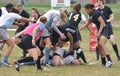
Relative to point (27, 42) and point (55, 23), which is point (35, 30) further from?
point (55, 23)

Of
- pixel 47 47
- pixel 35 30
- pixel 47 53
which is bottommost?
pixel 47 53

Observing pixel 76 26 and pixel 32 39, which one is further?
pixel 76 26

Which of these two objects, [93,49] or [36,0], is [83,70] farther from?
[36,0]

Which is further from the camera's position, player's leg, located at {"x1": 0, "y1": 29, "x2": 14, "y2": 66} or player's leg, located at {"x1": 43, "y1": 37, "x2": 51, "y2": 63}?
player's leg, located at {"x1": 43, "y1": 37, "x2": 51, "y2": 63}

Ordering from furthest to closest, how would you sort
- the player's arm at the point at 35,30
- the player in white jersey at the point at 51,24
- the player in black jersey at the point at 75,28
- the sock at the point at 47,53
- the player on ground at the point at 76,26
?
the player on ground at the point at 76,26
the player in black jersey at the point at 75,28
the player in white jersey at the point at 51,24
the sock at the point at 47,53
the player's arm at the point at 35,30

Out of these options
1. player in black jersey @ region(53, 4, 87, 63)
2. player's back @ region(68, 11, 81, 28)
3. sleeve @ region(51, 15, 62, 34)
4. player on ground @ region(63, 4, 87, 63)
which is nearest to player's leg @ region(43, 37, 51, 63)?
sleeve @ region(51, 15, 62, 34)

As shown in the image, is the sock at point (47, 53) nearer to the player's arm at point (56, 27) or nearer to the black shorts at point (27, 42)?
the player's arm at point (56, 27)

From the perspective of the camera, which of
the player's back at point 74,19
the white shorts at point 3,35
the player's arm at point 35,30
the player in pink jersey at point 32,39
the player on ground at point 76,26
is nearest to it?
the player's arm at point 35,30

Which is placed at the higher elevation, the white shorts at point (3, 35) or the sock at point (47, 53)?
the white shorts at point (3, 35)

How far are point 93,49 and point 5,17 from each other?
240 inches

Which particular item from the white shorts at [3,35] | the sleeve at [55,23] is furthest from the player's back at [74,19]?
Answer: the white shorts at [3,35]

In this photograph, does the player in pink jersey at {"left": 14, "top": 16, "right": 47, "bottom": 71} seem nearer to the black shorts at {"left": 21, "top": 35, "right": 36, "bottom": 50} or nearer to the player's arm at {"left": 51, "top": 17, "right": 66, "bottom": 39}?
the black shorts at {"left": 21, "top": 35, "right": 36, "bottom": 50}

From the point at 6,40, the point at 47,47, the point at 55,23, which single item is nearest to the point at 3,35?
the point at 6,40

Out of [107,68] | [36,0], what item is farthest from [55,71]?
[36,0]
